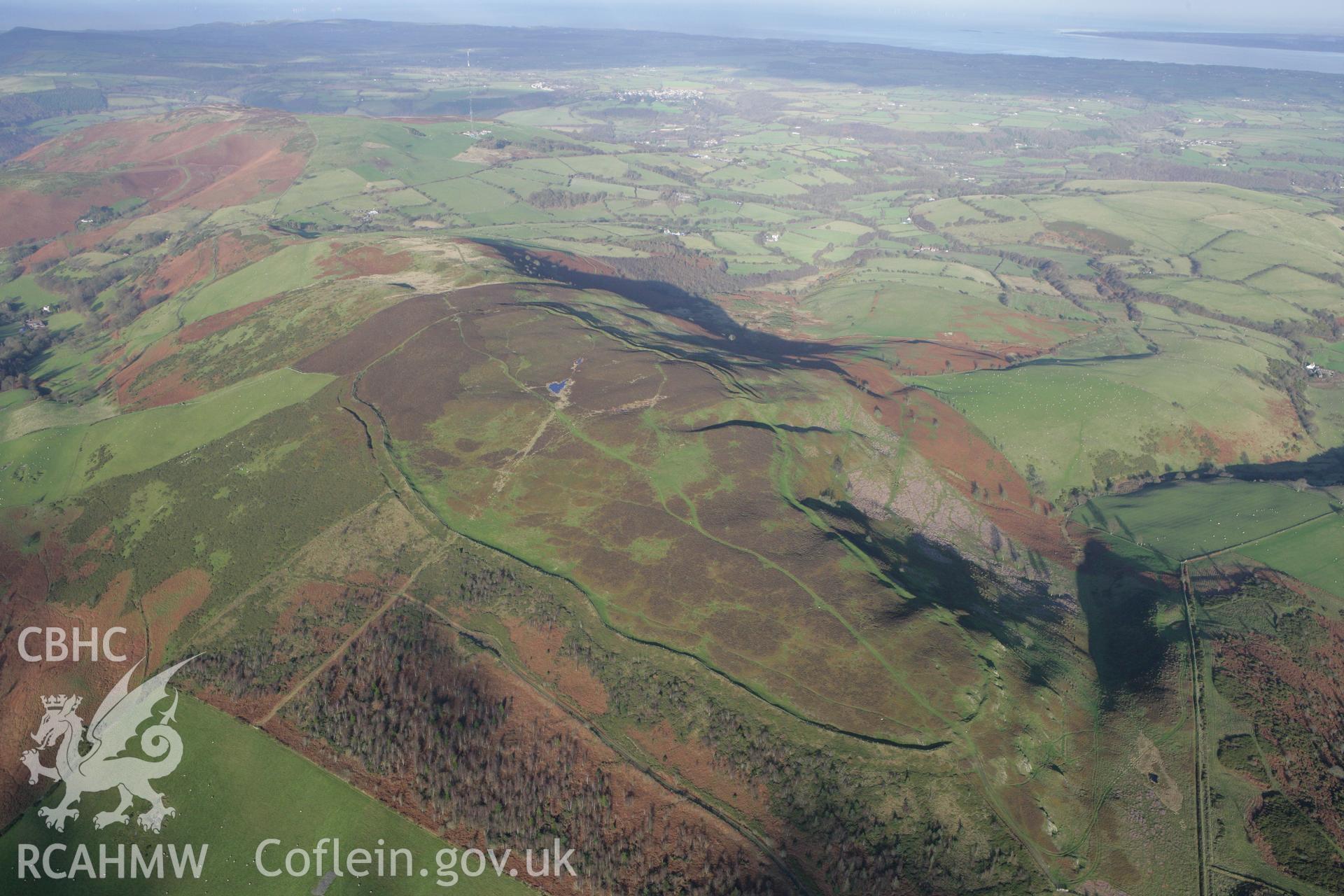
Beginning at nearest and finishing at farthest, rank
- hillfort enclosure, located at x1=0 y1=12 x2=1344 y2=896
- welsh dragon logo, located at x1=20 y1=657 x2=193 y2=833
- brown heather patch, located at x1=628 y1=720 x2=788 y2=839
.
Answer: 1. hillfort enclosure, located at x1=0 y1=12 x2=1344 y2=896
2. brown heather patch, located at x1=628 y1=720 x2=788 y2=839
3. welsh dragon logo, located at x1=20 y1=657 x2=193 y2=833

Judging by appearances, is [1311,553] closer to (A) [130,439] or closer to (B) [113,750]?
(B) [113,750]

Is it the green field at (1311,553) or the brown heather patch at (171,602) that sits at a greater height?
the brown heather patch at (171,602)

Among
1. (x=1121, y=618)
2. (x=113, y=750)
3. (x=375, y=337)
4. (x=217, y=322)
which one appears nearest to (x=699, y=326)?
(x=375, y=337)

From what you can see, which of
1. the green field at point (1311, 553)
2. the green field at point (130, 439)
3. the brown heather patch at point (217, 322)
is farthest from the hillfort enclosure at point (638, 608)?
the brown heather patch at point (217, 322)

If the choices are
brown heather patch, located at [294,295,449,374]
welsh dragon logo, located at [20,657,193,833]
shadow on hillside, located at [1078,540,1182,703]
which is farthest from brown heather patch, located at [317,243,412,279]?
shadow on hillside, located at [1078,540,1182,703]

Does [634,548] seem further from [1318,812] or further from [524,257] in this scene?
[524,257]

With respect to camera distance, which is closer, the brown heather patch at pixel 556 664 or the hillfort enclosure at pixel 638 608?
the hillfort enclosure at pixel 638 608

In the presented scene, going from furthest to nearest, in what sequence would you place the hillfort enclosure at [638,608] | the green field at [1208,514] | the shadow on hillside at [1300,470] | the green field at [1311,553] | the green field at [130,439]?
the shadow on hillside at [1300,470]
the green field at [130,439]
the green field at [1208,514]
the green field at [1311,553]
the hillfort enclosure at [638,608]

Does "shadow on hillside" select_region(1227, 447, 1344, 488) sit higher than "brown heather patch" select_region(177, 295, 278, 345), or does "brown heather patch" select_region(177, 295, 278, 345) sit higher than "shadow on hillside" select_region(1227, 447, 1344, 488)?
"brown heather patch" select_region(177, 295, 278, 345)

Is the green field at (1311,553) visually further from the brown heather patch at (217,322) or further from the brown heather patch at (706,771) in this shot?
the brown heather patch at (217,322)

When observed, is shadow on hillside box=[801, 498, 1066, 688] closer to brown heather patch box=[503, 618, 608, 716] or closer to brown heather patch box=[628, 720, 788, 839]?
brown heather patch box=[628, 720, 788, 839]
